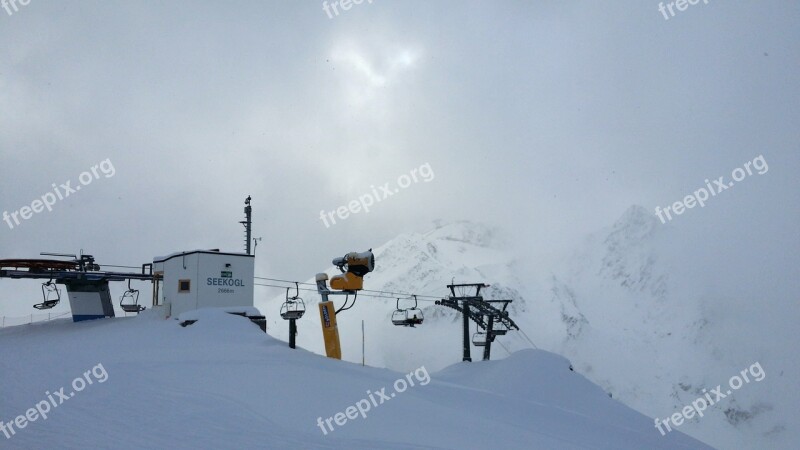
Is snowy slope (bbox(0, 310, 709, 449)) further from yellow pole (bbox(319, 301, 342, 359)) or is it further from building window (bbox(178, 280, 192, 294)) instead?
building window (bbox(178, 280, 192, 294))

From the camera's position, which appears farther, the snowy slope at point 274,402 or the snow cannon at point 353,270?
the snow cannon at point 353,270

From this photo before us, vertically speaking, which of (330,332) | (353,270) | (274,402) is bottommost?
(274,402)

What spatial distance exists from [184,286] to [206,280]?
1.23 m

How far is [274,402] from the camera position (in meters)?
9.99

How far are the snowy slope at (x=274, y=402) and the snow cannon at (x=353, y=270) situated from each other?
231 centimetres

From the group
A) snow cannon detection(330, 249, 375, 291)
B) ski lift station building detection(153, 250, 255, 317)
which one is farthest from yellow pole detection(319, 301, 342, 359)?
ski lift station building detection(153, 250, 255, 317)

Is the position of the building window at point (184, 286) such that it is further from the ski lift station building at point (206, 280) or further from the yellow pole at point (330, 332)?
the yellow pole at point (330, 332)

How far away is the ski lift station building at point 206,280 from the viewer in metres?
25.3

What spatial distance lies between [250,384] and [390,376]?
397 centimetres

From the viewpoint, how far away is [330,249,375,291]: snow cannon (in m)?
15.1

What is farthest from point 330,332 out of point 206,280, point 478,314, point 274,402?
point 478,314

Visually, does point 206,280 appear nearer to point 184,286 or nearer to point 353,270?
point 184,286

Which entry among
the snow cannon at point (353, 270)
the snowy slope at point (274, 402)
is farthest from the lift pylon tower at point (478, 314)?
the snow cannon at point (353, 270)

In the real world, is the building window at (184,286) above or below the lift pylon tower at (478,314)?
above
